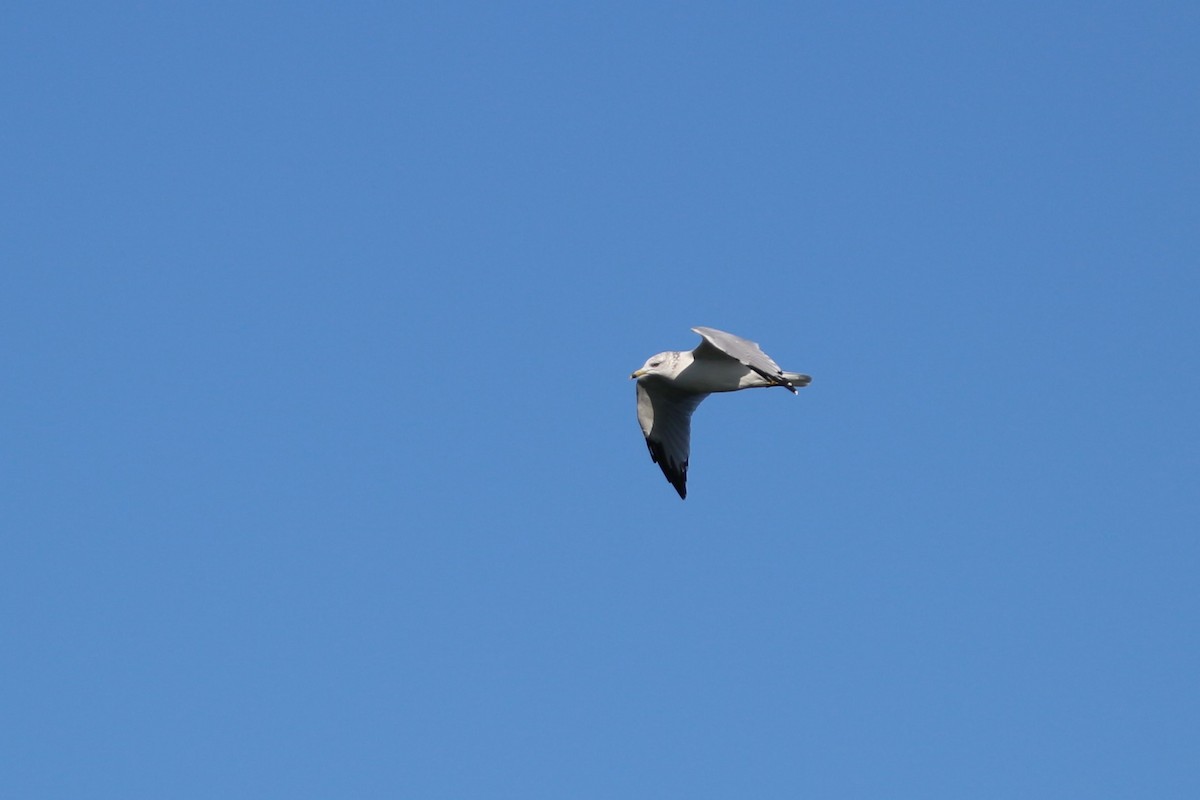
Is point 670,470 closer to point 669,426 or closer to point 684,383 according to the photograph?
point 669,426

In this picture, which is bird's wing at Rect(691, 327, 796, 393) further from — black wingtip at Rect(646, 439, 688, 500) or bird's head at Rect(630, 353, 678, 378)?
black wingtip at Rect(646, 439, 688, 500)

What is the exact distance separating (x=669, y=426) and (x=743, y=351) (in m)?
3.93

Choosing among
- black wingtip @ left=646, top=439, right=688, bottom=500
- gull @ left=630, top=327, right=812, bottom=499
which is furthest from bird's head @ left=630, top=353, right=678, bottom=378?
black wingtip @ left=646, top=439, right=688, bottom=500

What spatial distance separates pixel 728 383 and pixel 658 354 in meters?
1.07

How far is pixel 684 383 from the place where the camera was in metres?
21.4

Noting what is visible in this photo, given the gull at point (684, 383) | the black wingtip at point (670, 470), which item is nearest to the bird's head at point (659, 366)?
the gull at point (684, 383)

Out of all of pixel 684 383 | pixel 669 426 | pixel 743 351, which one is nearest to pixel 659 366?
pixel 684 383

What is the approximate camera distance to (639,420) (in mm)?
22438

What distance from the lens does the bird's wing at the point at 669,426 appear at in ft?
72.7

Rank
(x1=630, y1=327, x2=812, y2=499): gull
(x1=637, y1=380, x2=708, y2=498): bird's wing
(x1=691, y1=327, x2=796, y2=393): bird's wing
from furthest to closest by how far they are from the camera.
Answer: (x1=637, y1=380, x2=708, y2=498): bird's wing, (x1=630, y1=327, x2=812, y2=499): gull, (x1=691, y1=327, x2=796, y2=393): bird's wing

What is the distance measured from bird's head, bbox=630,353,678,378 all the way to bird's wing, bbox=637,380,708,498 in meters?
0.70

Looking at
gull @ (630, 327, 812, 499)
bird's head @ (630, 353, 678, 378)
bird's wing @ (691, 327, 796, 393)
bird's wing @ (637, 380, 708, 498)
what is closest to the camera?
bird's wing @ (691, 327, 796, 393)

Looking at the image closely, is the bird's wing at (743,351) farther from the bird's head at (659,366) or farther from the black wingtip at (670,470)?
the black wingtip at (670,470)

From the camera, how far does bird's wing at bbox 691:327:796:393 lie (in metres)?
18.2
